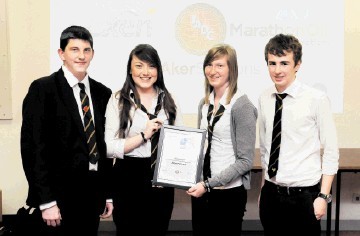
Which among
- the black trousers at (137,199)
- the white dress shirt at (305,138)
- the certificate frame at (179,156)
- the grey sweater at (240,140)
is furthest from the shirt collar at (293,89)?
the black trousers at (137,199)

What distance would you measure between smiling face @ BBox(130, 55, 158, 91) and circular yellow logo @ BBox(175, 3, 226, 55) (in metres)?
1.70

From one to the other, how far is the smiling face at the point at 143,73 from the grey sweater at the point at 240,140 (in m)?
0.45

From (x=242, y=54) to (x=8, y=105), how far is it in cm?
218

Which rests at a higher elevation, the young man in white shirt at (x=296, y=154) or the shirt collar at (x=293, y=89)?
the shirt collar at (x=293, y=89)

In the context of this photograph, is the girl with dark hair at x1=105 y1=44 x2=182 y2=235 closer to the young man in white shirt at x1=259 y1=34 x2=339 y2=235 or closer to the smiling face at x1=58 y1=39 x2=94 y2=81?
the smiling face at x1=58 y1=39 x2=94 y2=81

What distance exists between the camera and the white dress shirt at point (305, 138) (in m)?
2.13

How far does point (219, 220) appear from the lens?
2.24 metres

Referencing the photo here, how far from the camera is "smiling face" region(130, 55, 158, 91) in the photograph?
7.39 feet

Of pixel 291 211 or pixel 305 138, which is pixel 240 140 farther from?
pixel 291 211

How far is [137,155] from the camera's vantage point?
7.40 feet

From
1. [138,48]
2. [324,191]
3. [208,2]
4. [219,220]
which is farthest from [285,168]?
[208,2]

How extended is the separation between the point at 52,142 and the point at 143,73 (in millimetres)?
582

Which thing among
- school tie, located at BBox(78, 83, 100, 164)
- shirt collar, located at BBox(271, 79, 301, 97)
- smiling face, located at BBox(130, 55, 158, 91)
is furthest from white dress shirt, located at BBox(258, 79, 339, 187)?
school tie, located at BBox(78, 83, 100, 164)

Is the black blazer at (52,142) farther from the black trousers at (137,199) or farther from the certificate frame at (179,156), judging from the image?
the certificate frame at (179,156)
